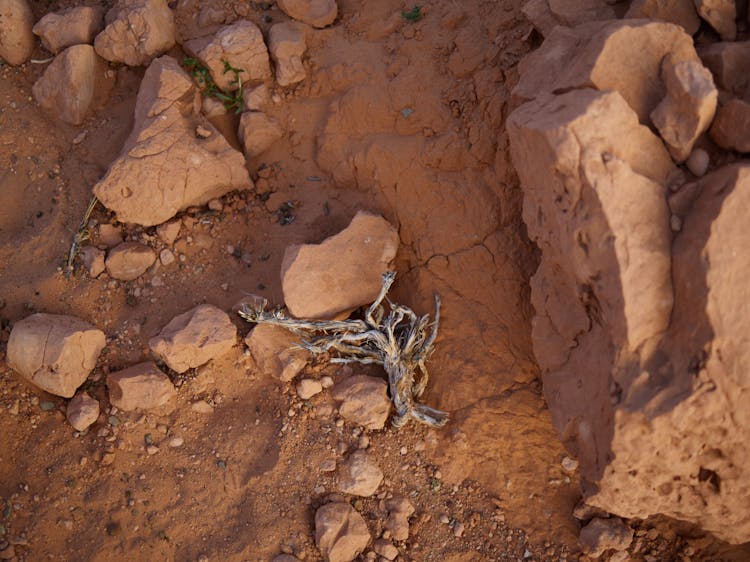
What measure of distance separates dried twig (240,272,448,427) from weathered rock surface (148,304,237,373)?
0.13m

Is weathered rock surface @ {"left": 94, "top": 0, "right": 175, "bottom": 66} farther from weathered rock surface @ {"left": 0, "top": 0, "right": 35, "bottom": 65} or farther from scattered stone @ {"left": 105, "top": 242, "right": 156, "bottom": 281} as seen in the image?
scattered stone @ {"left": 105, "top": 242, "right": 156, "bottom": 281}

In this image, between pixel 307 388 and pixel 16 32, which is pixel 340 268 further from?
pixel 16 32

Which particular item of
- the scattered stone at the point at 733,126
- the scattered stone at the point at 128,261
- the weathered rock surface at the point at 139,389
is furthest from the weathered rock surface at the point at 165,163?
the scattered stone at the point at 733,126

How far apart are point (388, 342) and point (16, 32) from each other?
2.76 metres

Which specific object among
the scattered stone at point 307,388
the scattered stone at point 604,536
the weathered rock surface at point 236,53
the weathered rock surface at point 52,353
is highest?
the weathered rock surface at point 236,53

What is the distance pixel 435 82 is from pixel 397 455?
6.13ft

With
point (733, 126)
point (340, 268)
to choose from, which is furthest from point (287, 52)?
point (733, 126)

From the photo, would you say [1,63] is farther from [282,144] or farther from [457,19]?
[457,19]

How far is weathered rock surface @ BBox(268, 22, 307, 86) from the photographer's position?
3396mm

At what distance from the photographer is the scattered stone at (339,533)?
2686 millimetres

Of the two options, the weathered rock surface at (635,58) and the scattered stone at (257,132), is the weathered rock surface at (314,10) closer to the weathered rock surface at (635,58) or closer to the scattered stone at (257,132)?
the scattered stone at (257,132)

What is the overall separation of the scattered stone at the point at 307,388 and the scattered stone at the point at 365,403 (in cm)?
10

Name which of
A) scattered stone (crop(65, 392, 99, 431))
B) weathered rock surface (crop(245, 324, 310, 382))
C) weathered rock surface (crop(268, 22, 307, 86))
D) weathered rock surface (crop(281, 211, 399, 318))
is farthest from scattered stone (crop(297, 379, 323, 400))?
weathered rock surface (crop(268, 22, 307, 86))

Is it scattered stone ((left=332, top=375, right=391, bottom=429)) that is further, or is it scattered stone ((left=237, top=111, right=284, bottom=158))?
scattered stone ((left=237, top=111, right=284, bottom=158))
